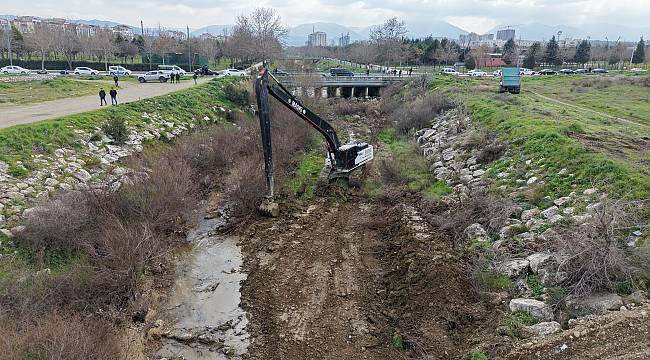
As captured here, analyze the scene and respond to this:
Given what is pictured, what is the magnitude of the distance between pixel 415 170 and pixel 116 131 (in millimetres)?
14479

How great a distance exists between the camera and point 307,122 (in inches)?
757

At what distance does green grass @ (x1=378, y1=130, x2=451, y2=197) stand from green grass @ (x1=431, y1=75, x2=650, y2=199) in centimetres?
321

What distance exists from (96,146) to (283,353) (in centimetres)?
1482

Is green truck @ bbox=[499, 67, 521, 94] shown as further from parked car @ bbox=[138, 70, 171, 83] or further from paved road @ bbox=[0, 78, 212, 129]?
parked car @ bbox=[138, 70, 171, 83]

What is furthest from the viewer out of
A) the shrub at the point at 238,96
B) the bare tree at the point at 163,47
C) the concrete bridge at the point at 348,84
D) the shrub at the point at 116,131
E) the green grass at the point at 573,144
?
the bare tree at the point at 163,47

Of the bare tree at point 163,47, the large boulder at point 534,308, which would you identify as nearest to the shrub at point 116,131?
the large boulder at point 534,308

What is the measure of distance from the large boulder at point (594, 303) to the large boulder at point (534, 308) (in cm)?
45

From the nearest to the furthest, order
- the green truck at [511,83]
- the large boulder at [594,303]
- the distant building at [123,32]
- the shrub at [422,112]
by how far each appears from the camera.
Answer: the large boulder at [594,303] → the shrub at [422,112] → the green truck at [511,83] → the distant building at [123,32]

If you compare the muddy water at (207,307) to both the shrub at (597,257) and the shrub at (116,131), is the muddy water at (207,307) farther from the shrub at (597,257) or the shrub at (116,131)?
the shrub at (116,131)

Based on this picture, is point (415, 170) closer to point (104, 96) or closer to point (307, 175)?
point (307, 175)

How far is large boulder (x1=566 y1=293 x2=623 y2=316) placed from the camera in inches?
362

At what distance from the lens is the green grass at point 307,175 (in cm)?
2052

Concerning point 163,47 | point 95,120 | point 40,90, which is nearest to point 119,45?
point 163,47

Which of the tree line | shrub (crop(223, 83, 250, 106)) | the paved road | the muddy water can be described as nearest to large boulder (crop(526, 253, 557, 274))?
the muddy water
